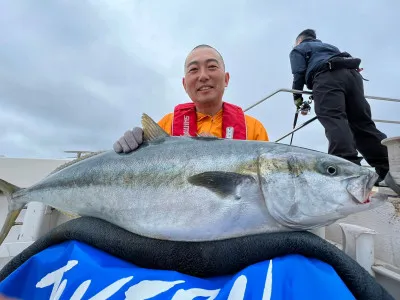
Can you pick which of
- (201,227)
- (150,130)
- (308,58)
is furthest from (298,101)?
(201,227)

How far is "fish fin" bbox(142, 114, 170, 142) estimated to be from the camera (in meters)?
1.81

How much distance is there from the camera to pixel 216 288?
1.11m

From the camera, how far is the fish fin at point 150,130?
1.81 meters

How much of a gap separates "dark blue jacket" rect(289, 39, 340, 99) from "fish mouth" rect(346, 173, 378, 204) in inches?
119

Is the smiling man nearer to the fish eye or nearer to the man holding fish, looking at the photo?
the man holding fish

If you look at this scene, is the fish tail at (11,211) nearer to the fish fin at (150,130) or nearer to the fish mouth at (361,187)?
the fish fin at (150,130)

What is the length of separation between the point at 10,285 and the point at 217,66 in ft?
7.32

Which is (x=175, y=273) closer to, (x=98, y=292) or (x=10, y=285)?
(x=98, y=292)

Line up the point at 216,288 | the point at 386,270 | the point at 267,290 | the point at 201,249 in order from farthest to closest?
the point at 386,270 → the point at 201,249 → the point at 216,288 → the point at 267,290

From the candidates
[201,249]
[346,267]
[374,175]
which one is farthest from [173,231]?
[374,175]

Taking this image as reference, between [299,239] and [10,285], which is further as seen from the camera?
[10,285]

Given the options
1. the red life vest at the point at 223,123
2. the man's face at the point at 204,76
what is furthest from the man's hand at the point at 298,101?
the man's face at the point at 204,76

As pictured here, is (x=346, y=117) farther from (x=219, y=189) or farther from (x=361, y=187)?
(x=219, y=189)

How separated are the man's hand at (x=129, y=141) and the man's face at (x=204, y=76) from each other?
1059 mm
